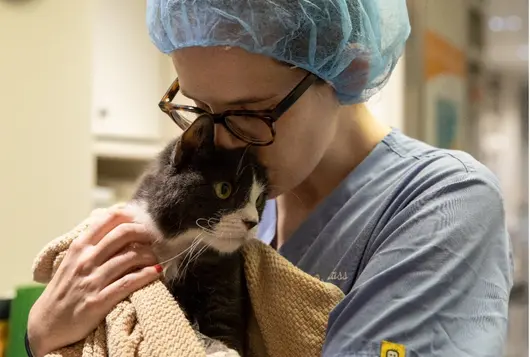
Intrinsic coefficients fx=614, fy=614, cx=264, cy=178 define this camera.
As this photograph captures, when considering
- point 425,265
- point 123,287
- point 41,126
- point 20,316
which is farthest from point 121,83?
point 425,265

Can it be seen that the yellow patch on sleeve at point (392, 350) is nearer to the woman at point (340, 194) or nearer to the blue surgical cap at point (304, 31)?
the woman at point (340, 194)

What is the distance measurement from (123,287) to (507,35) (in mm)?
2938

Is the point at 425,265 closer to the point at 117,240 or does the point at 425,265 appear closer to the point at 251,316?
the point at 251,316

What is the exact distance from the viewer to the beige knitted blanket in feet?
2.53

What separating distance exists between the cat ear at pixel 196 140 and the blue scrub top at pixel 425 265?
0.26 metres

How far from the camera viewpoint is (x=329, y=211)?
1.01 m

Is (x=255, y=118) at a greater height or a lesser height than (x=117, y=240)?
greater

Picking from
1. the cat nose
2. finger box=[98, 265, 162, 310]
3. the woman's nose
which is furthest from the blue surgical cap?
finger box=[98, 265, 162, 310]

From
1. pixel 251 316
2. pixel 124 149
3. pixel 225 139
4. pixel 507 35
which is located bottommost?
pixel 124 149

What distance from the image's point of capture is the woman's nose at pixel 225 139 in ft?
2.91

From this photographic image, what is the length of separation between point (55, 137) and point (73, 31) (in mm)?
318

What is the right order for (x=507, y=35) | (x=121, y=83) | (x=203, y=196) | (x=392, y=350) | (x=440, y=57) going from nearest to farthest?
(x=392, y=350) → (x=203, y=196) → (x=440, y=57) → (x=121, y=83) → (x=507, y=35)

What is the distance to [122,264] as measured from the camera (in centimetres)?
85

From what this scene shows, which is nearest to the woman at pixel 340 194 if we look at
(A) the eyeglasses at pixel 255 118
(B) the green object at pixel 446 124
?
(A) the eyeglasses at pixel 255 118
